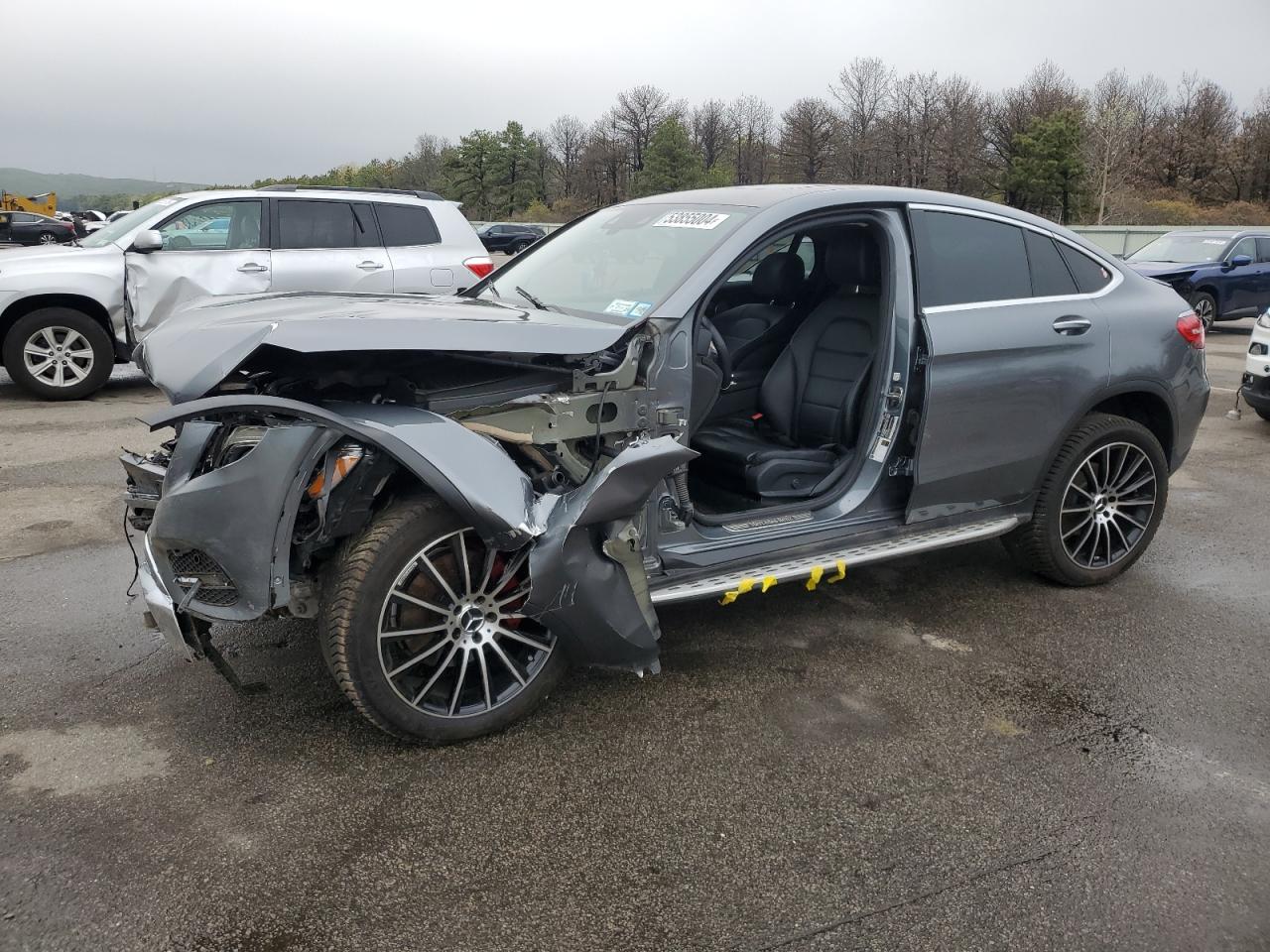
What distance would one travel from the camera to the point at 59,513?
17.7 ft

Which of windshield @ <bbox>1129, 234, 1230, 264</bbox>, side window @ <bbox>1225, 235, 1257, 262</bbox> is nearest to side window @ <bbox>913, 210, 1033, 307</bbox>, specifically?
windshield @ <bbox>1129, 234, 1230, 264</bbox>

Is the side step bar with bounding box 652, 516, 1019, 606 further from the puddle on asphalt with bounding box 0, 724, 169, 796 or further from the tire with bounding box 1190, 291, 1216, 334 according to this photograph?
the tire with bounding box 1190, 291, 1216, 334

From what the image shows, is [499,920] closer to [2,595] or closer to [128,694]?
[128,694]

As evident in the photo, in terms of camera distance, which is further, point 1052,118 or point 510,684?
point 1052,118

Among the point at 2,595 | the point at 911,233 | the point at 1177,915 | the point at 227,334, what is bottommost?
the point at 1177,915

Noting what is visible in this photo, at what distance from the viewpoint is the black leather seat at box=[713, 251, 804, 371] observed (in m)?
→ 4.68

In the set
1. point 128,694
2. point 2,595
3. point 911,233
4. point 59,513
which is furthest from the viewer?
point 59,513

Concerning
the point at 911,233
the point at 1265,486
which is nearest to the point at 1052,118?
the point at 1265,486

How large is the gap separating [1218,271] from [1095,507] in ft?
43.5

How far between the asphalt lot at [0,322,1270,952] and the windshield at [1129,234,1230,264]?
13.5 metres

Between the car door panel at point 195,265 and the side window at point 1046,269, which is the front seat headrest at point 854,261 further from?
the car door panel at point 195,265

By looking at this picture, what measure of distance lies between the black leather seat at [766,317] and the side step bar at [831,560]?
47.8 inches

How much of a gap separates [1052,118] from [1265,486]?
4739 cm

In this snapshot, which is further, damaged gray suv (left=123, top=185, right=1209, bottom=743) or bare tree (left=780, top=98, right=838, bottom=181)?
bare tree (left=780, top=98, right=838, bottom=181)
